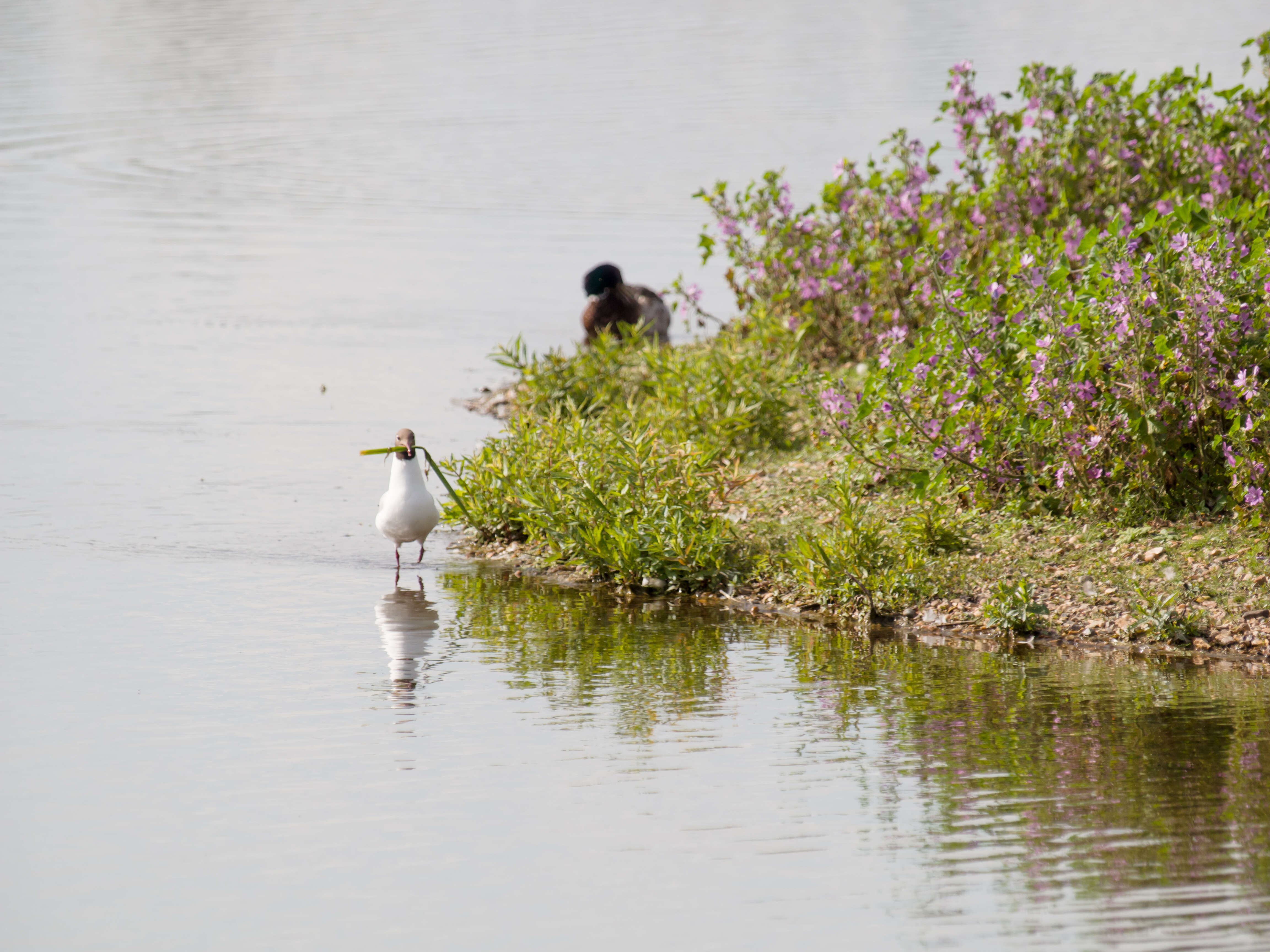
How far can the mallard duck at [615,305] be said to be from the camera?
13594 millimetres

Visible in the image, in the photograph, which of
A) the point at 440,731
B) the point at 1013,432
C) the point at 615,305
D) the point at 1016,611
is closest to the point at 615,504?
the point at 1013,432

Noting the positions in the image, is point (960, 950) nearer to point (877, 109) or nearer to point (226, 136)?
point (877, 109)

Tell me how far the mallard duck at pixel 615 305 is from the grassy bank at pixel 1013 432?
2.98 metres

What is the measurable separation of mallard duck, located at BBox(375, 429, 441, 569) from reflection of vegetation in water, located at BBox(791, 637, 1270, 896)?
7.11 ft

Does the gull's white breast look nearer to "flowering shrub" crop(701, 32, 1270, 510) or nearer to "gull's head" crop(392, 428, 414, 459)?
"gull's head" crop(392, 428, 414, 459)

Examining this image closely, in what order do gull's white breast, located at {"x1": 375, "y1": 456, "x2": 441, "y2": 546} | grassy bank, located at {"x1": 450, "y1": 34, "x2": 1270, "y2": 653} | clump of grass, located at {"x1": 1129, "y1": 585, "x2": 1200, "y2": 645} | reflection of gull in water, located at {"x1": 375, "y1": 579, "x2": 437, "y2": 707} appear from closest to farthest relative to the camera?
reflection of gull in water, located at {"x1": 375, "y1": 579, "x2": 437, "y2": 707}, clump of grass, located at {"x1": 1129, "y1": 585, "x2": 1200, "y2": 645}, grassy bank, located at {"x1": 450, "y1": 34, "x2": 1270, "y2": 653}, gull's white breast, located at {"x1": 375, "y1": 456, "x2": 441, "y2": 546}

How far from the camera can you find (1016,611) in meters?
6.91

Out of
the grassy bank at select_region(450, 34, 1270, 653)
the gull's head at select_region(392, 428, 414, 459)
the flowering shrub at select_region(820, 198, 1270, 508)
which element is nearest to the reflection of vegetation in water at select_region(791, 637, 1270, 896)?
the grassy bank at select_region(450, 34, 1270, 653)

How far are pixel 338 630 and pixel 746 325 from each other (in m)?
5.36

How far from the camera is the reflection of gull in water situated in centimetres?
648

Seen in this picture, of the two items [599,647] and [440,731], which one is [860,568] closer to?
[599,647]

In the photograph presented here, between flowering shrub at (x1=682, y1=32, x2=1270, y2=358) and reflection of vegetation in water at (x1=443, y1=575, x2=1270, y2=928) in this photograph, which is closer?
reflection of vegetation in water at (x1=443, y1=575, x2=1270, y2=928)

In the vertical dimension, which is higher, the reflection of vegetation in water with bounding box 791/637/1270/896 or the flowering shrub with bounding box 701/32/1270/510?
the flowering shrub with bounding box 701/32/1270/510

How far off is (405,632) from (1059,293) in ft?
11.7
